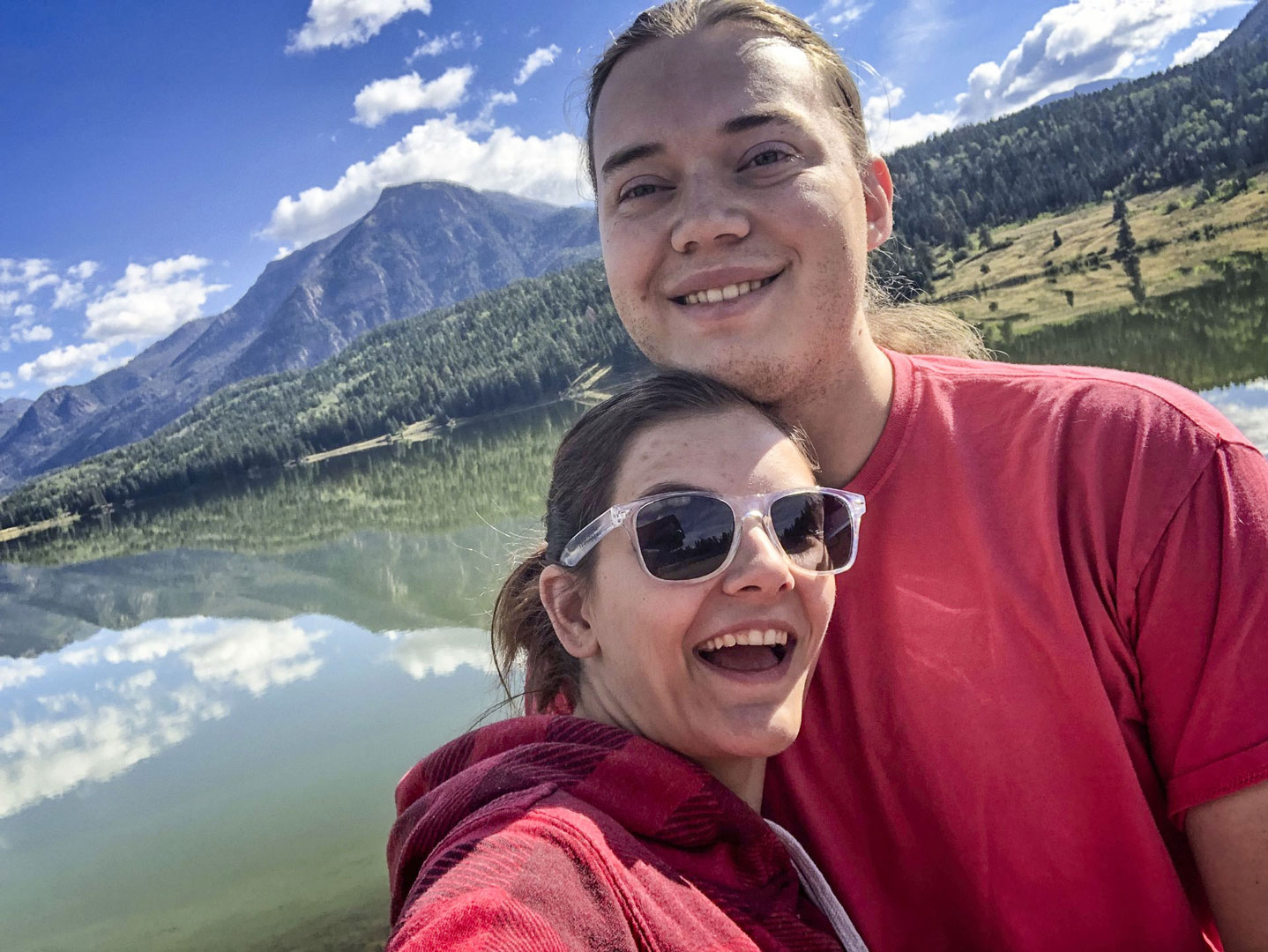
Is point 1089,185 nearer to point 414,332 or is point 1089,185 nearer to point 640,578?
point 640,578

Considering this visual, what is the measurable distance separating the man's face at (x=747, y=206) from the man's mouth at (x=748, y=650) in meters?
0.72

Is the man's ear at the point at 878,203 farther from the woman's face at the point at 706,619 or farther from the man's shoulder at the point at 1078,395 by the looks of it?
the woman's face at the point at 706,619

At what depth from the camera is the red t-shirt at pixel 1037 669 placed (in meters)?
1.78

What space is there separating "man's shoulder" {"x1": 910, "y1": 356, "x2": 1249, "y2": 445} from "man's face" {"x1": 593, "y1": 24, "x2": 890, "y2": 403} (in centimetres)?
Answer: 30

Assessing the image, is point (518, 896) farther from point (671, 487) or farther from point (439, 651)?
point (439, 651)

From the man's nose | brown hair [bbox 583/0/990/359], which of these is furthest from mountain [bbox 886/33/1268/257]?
the man's nose

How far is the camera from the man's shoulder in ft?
6.19

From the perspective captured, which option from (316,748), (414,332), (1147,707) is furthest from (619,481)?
(414,332)

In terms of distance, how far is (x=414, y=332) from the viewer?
18675cm

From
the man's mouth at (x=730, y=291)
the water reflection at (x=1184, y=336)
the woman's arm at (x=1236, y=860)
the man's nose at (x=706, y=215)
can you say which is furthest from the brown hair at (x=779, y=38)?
the water reflection at (x=1184, y=336)

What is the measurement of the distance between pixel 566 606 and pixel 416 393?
125 metres

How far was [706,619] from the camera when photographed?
1.93 metres

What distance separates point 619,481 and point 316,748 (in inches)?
407

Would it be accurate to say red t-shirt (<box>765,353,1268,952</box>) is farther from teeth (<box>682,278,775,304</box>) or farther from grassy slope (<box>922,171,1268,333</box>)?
grassy slope (<box>922,171,1268,333</box>)
